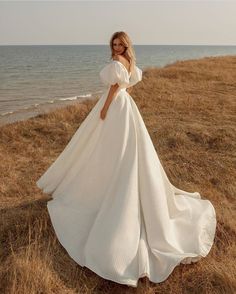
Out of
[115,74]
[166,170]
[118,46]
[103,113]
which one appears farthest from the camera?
[166,170]

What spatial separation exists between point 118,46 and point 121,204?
1.92 metres

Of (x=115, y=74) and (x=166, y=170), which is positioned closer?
(x=115, y=74)

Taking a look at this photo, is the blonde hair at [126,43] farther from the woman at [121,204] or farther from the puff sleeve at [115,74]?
the puff sleeve at [115,74]

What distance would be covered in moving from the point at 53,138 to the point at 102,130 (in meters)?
4.54

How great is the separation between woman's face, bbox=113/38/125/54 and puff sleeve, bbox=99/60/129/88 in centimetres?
19

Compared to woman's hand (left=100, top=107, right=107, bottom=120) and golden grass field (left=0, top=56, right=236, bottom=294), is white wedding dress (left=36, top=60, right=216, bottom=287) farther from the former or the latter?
golden grass field (left=0, top=56, right=236, bottom=294)

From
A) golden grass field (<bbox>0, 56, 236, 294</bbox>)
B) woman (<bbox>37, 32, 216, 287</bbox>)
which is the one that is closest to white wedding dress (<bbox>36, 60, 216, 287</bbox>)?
woman (<bbox>37, 32, 216, 287</bbox>)

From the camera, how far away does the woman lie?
4.15m

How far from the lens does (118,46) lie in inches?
186

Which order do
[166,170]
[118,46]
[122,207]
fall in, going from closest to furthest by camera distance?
[122,207] → [118,46] → [166,170]

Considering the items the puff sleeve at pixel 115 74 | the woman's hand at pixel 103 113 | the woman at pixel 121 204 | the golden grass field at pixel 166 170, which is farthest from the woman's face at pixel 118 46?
the golden grass field at pixel 166 170

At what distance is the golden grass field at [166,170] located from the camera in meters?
4.02

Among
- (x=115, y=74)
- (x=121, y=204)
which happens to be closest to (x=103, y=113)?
(x=115, y=74)

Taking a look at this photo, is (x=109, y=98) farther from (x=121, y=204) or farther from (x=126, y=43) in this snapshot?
(x=121, y=204)
